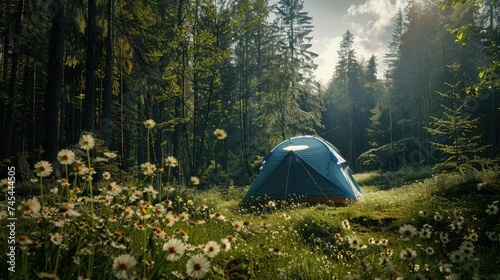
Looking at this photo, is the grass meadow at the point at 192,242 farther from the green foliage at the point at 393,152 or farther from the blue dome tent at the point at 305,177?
the green foliage at the point at 393,152

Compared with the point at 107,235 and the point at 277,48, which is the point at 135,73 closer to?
the point at 107,235

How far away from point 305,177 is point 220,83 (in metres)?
8.49

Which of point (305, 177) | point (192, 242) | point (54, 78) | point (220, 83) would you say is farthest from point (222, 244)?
point (220, 83)

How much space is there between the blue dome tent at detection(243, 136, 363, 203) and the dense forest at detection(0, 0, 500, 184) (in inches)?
167

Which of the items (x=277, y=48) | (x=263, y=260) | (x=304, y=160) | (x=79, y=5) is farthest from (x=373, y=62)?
(x=263, y=260)

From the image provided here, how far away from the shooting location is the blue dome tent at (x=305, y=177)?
9.92m

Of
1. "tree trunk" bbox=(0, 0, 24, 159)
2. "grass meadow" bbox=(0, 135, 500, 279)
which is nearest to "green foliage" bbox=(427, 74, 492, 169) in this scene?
"grass meadow" bbox=(0, 135, 500, 279)

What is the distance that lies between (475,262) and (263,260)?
2004 mm

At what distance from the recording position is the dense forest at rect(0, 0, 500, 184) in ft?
32.8

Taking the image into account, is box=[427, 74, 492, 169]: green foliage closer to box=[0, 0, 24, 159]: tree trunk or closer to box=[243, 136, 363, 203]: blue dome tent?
box=[243, 136, 363, 203]: blue dome tent

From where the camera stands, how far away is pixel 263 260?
321 cm

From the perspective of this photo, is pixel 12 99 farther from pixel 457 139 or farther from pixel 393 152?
pixel 393 152

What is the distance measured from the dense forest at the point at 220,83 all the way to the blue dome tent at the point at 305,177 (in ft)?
13.9

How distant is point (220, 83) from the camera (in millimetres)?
16469
